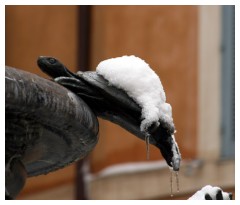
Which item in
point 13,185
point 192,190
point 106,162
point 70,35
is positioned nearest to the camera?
point 13,185

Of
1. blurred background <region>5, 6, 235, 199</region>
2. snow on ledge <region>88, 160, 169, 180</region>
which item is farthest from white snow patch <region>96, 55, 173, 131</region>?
snow on ledge <region>88, 160, 169, 180</region>

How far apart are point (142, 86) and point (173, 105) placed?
628cm

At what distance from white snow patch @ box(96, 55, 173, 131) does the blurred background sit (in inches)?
230

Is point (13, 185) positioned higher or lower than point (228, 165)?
higher

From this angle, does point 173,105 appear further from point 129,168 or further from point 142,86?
point 142,86

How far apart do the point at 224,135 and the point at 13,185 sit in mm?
6376

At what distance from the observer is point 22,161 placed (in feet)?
8.43

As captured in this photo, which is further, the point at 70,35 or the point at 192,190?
the point at 70,35

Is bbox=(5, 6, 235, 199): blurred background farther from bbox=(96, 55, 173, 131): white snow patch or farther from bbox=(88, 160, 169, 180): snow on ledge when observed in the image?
bbox=(96, 55, 173, 131): white snow patch

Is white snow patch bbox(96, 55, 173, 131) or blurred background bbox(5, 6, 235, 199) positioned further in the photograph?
blurred background bbox(5, 6, 235, 199)

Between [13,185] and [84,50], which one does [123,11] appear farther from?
[13,185]

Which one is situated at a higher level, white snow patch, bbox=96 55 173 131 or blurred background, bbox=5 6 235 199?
white snow patch, bbox=96 55 173 131

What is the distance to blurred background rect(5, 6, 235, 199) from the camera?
869 cm

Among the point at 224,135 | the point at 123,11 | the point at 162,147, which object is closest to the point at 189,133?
the point at 224,135
